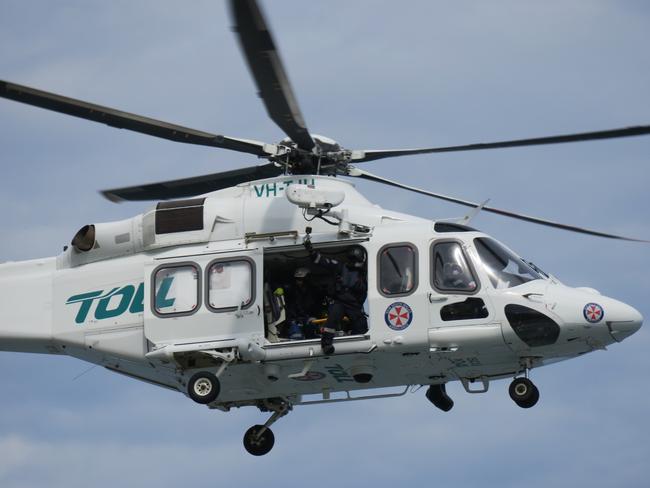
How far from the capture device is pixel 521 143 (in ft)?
60.9

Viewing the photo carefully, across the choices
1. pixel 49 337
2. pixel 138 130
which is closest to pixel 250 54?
pixel 138 130

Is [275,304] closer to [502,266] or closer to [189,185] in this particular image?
[189,185]

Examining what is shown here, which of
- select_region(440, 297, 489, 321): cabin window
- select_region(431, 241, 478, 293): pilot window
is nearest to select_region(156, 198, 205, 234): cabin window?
select_region(431, 241, 478, 293): pilot window

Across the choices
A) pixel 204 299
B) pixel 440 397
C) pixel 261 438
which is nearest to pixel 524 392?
pixel 440 397

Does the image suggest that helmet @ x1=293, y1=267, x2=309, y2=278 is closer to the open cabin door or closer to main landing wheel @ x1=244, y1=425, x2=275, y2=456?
the open cabin door

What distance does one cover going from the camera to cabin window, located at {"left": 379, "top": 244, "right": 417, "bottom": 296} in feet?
63.0

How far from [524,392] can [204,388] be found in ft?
15.2

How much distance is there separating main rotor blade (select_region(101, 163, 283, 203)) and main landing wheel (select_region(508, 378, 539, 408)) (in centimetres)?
533

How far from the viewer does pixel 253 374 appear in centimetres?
1988

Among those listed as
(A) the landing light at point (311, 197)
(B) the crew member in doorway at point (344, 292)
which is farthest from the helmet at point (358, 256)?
(A) the landing light at point (311, 197)

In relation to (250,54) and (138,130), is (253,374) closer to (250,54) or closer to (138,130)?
(138,130)

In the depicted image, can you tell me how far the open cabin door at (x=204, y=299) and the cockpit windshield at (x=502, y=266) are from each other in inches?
130

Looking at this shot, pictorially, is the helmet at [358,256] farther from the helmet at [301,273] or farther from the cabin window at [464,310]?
the cabin window at [464,310]

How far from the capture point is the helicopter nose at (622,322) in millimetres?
18688
